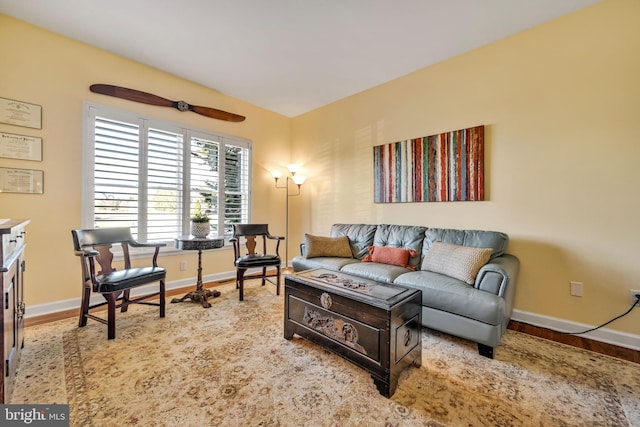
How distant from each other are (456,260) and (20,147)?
4214 mm

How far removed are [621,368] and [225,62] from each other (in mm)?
4500

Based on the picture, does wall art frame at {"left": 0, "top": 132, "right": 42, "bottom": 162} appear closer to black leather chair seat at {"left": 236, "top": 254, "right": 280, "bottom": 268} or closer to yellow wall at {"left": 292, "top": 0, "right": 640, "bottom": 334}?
black leather chair seat at {"left": 236, "top": 254, "right": 280, "bottom": 268}

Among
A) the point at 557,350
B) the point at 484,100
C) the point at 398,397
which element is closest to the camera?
the point at 398,397

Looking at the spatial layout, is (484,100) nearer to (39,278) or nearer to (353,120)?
(353,120)

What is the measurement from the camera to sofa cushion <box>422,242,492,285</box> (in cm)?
217

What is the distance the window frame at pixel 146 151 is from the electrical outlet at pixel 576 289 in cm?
396

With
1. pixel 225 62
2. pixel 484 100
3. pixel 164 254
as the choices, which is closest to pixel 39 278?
pixel 164 254

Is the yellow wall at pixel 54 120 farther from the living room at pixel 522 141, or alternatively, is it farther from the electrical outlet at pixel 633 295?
the electrical outlet at pixel 633 295

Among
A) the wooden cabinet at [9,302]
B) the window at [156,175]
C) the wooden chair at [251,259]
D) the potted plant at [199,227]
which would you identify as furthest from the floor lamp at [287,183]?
the wooden cabinet at [9,302]

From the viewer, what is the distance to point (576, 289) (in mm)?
2258

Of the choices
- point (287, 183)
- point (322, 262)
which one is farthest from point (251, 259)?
point (287, 183)

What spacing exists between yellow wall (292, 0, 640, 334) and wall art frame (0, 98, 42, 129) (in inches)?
161

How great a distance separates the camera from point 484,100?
2727 millimetres

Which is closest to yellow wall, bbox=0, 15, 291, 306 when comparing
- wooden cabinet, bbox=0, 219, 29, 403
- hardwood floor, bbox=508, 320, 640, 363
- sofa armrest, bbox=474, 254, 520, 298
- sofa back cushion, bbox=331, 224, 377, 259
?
wooden cabinet, bbox=0, 219, 29, 403
